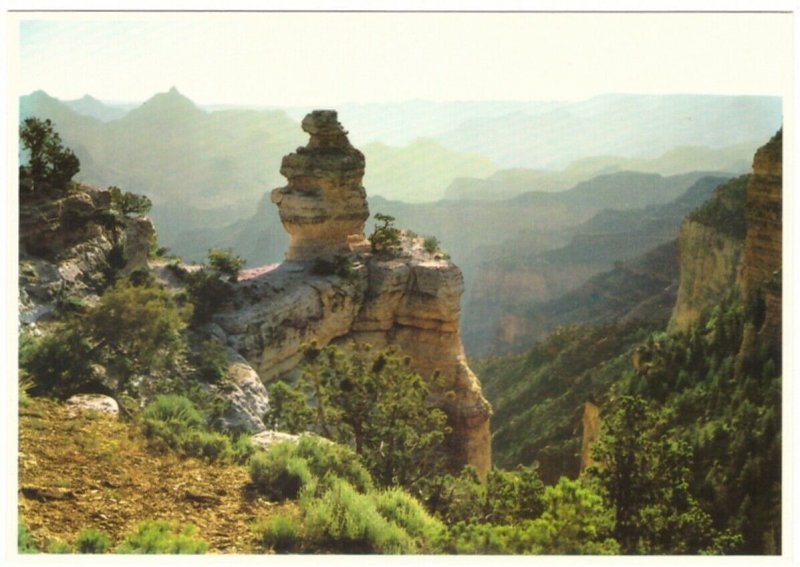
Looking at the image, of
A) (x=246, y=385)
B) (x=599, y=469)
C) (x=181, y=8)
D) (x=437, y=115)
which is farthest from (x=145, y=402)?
(x=437, y=115)

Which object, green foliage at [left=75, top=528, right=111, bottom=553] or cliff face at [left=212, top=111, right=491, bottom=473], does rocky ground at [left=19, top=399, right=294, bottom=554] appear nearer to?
green foliage at [left=75, top=528, right=111, bottom=553]

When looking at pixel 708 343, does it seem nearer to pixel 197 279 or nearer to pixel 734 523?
pixel 734 523

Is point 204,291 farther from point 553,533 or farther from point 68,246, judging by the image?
point 553,533

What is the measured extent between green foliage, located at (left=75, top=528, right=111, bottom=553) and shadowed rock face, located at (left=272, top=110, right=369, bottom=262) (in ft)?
44.4

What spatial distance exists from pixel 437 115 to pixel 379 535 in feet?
91.7

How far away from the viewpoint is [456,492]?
14.0 metres

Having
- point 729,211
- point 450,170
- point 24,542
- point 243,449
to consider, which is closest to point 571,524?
point 243,449

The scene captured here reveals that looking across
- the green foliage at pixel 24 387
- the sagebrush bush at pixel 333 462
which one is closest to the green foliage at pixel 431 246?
the sagebrush bush at pixel 333 462

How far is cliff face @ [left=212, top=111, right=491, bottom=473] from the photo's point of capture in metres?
22.4

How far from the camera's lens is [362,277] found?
22.7 meters

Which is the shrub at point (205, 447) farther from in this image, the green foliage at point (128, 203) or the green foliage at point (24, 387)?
the green foliage at point (128, 203)

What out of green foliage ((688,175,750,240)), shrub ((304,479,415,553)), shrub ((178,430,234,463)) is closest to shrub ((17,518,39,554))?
shrub ((178,430,234,463))

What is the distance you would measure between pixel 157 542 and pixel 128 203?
1061cm

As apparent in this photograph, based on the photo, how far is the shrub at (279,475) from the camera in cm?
1095
